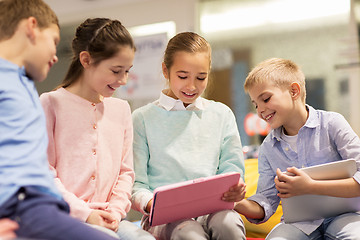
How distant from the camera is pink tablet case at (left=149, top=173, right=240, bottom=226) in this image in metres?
1.05

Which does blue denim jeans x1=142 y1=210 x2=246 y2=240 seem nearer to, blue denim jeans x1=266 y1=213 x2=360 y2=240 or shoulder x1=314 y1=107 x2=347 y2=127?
blue denim jeans x1=266 y1=213 x2=360 y2=240

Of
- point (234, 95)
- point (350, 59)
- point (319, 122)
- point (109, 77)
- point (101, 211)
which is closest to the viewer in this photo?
point (101, 211)

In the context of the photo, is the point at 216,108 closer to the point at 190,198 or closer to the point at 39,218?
the point at 190,198

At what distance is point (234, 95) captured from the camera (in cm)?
312

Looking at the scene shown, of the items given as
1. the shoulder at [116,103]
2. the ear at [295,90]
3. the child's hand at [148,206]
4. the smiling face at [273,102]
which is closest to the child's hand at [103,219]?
the child's hand at [148,206]

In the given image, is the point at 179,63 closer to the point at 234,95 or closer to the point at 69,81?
the point at 69,81

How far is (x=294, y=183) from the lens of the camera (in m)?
1.16

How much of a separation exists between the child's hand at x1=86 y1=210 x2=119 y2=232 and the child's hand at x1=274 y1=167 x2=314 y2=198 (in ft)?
1.52

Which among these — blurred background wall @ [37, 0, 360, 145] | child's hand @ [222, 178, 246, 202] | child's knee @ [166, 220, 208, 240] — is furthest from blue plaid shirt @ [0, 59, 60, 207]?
blurred background wall @ [37, 0, 360, 145]

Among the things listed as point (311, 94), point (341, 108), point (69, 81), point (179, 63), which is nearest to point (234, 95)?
point (311, 94)

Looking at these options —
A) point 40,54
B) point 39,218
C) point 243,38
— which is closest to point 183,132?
point 40,54

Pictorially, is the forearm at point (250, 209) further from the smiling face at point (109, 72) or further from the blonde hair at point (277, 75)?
the smiling face at point (109, 72)

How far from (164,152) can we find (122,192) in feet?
0.68

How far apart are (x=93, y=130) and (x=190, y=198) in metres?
0.34
